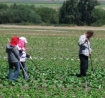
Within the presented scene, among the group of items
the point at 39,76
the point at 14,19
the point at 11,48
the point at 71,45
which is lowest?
the point at 14,19

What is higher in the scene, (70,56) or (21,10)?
(70,56)

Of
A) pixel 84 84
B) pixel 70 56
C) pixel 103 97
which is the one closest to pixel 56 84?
pixel 84 84

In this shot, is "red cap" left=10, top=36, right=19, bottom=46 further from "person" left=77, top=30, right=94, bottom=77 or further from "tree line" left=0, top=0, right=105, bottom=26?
"tree line" left=0, top=0, right=105, bottom=26

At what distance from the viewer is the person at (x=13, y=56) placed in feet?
61.1

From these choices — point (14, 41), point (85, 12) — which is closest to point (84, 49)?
point (14, 41)

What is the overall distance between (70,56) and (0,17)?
174ft

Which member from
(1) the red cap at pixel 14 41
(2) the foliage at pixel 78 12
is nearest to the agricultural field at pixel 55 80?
(1) the red cap at pixel 14 41

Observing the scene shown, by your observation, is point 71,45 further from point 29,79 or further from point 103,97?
point 103,97

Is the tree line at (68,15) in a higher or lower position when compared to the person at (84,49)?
lower

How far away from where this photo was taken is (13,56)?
18891 mm

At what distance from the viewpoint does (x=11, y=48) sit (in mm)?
18734

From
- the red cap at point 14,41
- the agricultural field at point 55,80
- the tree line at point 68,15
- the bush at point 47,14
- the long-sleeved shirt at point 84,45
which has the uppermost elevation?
the red cap at point 14,41

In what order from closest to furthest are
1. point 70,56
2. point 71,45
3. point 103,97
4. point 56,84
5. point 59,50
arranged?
point 103,97
point 56,84
point 70,56
point 59,50
point 71,45

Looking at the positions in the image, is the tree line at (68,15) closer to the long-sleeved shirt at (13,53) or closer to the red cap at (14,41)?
the long-sleeved shirt at (13,53)
